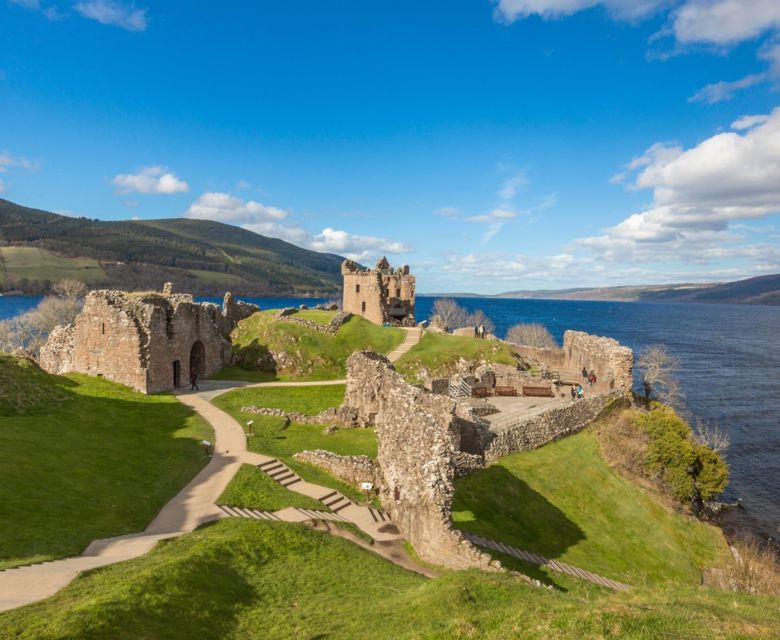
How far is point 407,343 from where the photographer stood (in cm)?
5734

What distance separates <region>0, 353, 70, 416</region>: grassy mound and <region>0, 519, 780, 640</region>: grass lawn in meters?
16.3

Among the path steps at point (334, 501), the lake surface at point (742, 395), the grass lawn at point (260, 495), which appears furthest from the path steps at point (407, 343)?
the lake surface at point (742, 395)

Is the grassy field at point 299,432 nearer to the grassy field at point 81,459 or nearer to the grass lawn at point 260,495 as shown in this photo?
the grass lawn at point 260,495

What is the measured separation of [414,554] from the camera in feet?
60.2

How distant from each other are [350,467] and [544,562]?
33.0ft

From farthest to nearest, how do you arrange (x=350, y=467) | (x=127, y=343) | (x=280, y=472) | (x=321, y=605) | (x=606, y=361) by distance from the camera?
(x=606, y=361), (x=127, y=343), (x=350, y=467), (x=280, y=472), (x=321, y=605)

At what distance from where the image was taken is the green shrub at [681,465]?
33.2 meters

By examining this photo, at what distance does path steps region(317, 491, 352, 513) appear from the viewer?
858 inches

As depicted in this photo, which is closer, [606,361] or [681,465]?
[681,465]

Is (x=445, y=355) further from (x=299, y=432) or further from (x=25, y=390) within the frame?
(x=25, y=390)

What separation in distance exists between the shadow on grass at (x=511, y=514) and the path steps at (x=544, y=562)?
1.89 feet

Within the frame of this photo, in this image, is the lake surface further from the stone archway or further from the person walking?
the stone archway

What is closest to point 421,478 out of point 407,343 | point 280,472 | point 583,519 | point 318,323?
point 280,472

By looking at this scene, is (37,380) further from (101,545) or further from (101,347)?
(101,545)
